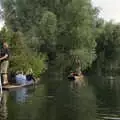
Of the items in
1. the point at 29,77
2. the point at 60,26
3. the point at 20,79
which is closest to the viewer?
the point at 20,79

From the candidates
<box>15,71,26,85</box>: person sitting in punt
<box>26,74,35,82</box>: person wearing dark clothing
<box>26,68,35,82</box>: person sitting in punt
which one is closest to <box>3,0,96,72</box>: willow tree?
<box>26,68,35,82</box>: person sitting in punt

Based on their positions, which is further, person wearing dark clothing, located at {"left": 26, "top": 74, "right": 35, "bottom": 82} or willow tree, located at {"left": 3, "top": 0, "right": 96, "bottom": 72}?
willow tree, located at {"left": 3, "top": 0, "right": 96, "bottom": 72}

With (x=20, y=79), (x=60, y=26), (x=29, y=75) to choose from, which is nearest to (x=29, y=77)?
(x=29, y=75)

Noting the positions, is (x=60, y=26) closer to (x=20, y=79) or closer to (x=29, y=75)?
(x=29, y=75)

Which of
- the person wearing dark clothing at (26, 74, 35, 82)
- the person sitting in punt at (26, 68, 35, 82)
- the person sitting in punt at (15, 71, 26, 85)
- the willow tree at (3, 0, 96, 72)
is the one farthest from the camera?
the willow tree at (3, 0, 96, 72)

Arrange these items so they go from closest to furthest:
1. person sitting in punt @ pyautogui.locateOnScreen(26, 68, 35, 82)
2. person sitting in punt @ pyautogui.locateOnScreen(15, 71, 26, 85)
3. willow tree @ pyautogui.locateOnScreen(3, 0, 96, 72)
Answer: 1. person sitting in punt @ pyautogui.locateOnScreen(15, 71, 26, 85)
2. person sitting in punt @ pyautogui.locateOnScreen(26, 68, 35, 82)
3. willow tree @ pyautogui.locateOnScreen(3, 0, 96, 72)

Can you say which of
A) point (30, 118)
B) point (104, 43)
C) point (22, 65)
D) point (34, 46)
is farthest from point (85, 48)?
point (30, 118)

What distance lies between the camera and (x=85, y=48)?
49656mm

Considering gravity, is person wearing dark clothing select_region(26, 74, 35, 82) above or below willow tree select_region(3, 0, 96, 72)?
below

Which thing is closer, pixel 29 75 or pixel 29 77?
pixel 29 77

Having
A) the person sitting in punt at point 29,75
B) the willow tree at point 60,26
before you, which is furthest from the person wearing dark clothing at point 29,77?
the willow tree at point 60,26

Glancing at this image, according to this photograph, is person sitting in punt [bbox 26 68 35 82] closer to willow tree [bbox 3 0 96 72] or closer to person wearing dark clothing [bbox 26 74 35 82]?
person wearing dark clothing [bbox 26 74 35 82]

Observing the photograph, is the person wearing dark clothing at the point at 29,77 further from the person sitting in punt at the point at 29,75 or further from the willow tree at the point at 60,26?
the willow tree at the point at 60,26

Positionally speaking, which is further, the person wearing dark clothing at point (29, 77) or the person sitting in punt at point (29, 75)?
Answer: the person sitting in punt at point (29, 75)
